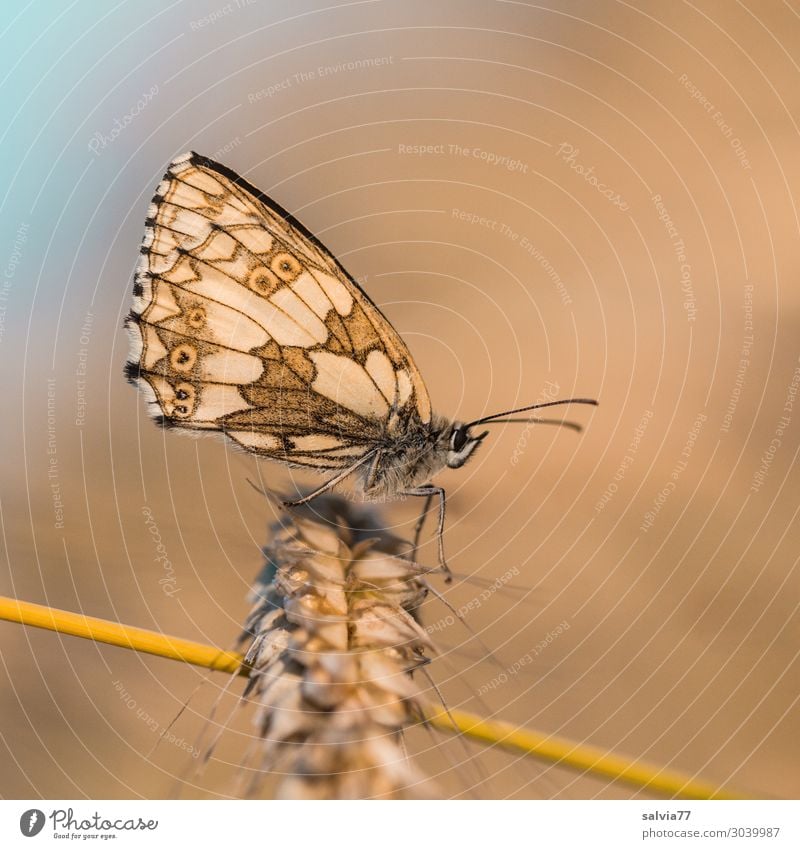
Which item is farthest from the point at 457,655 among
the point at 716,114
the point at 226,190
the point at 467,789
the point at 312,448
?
the point at 716,114

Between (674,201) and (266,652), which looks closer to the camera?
(266,652)

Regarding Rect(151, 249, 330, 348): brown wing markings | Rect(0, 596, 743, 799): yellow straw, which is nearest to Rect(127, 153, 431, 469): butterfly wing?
Rect(151, 249, 330, 348): brown wing markings

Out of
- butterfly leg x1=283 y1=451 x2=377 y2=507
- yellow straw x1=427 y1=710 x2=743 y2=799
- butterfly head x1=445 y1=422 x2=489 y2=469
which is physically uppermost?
butterfly head x1=445 y1=422 x2=489 y2=469

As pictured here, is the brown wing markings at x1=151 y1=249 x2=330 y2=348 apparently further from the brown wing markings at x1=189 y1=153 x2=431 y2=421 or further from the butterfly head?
the butterfly head

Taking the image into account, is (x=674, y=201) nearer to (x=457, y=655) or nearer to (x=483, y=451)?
(x=483, y=451)

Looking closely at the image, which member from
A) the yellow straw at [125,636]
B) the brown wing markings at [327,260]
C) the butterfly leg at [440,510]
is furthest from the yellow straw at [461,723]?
the brown wing markings at [327,260]

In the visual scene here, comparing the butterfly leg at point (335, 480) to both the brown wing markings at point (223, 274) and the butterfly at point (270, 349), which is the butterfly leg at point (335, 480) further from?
the brown wing markings at point (223, 274)
